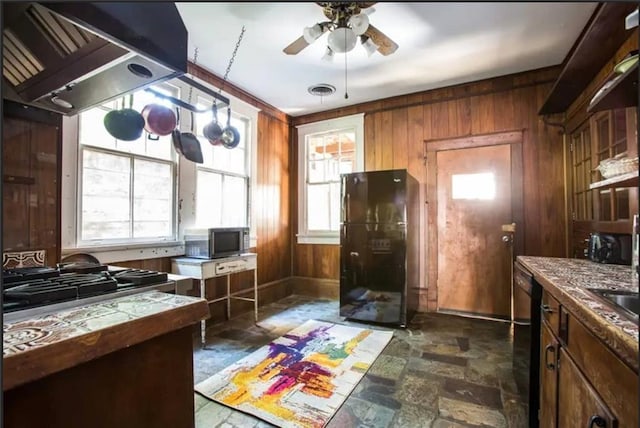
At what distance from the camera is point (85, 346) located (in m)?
0.71

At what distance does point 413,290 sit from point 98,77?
350cm

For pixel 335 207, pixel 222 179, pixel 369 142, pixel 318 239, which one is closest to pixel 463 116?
pixel 369 142

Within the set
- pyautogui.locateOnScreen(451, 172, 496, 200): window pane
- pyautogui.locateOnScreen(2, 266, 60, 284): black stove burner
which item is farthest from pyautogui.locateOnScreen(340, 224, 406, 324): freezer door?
pyautogui.locateOnScreen(2, 266, 60, 284): black stove burner

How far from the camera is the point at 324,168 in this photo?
449cm

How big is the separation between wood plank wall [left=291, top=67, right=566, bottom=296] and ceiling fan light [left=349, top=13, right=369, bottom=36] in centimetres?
201

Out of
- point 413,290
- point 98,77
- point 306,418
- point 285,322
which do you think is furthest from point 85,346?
point 413,290

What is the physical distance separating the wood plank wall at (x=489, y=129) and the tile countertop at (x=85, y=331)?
3.40 metres

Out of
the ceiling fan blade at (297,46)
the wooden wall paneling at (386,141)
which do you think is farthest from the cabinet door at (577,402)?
the wooden wall paneling at (386,141)

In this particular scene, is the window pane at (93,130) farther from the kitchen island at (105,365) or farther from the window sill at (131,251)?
the kitchen island at (105,365)

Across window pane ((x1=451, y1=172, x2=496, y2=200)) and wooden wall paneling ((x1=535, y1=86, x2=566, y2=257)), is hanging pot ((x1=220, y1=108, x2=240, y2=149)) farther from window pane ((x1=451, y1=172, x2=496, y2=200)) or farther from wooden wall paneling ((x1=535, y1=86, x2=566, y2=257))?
wooden wall paneling ((x1=535, y1=86, x2=566, y2=257))

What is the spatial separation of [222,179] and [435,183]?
2.56 m

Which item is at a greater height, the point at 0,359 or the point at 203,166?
the point at 203,166

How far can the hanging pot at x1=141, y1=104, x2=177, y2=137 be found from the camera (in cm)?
187

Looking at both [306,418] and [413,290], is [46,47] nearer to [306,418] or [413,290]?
[306,418]
